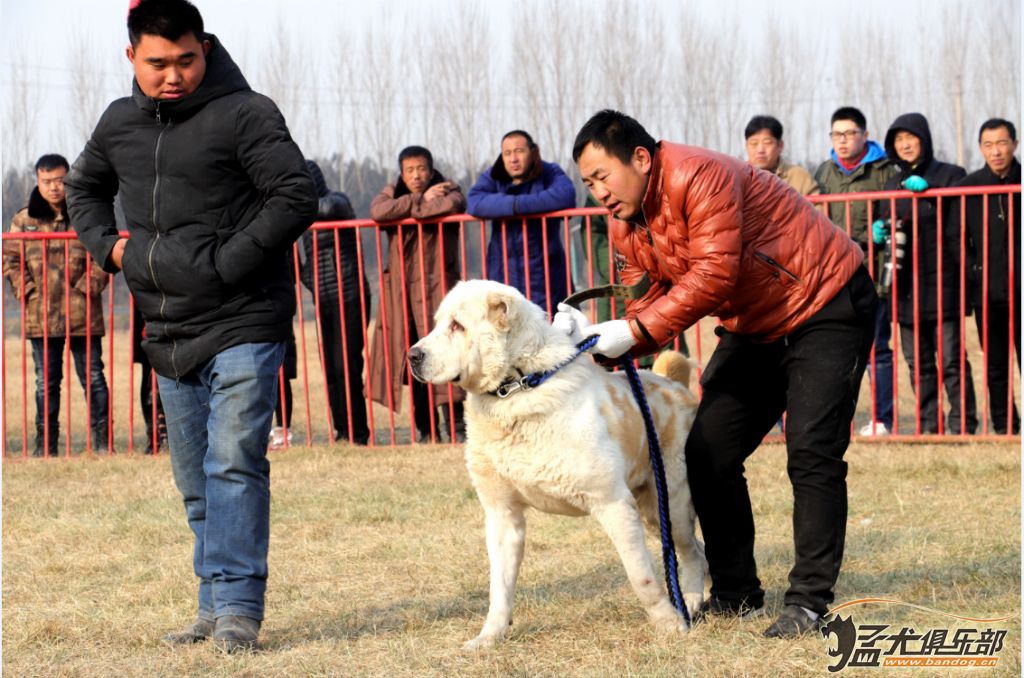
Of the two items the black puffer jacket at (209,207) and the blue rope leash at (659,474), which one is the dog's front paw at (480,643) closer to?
the blue rope leash at (659,474)

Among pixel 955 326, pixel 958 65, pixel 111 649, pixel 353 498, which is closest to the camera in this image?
pixel 111 649

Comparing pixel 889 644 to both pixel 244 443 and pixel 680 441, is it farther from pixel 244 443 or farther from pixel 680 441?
pixel 244 443

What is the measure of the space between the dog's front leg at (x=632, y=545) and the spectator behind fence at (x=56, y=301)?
20.8ft

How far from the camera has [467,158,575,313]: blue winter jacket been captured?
8945 millimetres

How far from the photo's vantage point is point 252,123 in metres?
4.30

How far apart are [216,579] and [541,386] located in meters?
1.40

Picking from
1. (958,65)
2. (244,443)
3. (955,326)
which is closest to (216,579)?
(244,443)

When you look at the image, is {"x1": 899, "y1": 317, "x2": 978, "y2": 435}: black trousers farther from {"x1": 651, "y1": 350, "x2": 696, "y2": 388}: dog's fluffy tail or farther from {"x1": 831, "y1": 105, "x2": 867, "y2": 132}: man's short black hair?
{"x1": 651, "y1": 350, "x2": 696, "y2": 388}: dog's fluffy tail

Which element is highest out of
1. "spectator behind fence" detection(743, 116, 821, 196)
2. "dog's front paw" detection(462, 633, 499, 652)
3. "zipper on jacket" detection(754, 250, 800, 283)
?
"spectator behind fence" detection(743, 116, 821, 196)

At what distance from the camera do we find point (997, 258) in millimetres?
8484

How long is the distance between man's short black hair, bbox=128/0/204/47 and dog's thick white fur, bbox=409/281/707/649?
1.35 metres

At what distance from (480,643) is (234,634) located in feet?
2.92

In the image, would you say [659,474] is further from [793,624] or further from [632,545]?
[793,624]

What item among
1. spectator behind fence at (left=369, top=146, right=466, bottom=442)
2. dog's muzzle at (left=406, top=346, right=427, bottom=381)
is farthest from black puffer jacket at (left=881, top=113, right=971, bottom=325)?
dog's muzzle at (left=406, top=346, right=427, bottom=381)
